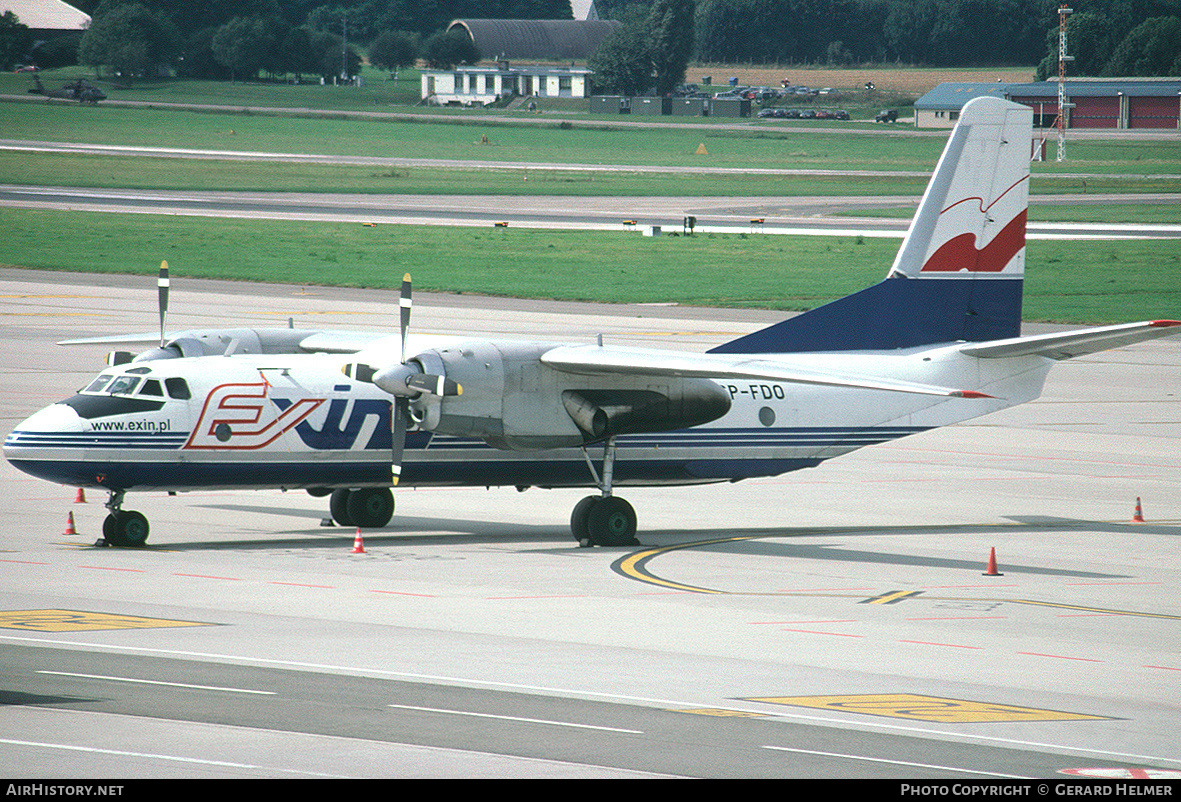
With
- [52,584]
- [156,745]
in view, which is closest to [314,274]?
[52,584]

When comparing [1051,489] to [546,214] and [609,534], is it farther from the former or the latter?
[546,214]

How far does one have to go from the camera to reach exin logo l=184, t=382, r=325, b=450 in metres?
27.3

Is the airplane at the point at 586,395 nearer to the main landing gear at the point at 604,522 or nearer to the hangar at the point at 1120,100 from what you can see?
the main landing gear at the point at 604,522

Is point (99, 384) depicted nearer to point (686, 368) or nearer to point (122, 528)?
point (122, 528)

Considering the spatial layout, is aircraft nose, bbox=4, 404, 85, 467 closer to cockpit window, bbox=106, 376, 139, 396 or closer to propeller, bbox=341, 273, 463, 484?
cockpit window, bbox=106, 376, 139, 396

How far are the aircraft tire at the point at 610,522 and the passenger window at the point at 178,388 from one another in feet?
23.9

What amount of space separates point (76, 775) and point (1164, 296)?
2558 inches

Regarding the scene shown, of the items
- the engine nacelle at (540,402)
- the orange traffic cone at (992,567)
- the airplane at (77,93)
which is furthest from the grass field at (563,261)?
the airplane at (77,93)

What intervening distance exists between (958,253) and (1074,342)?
13.3ft

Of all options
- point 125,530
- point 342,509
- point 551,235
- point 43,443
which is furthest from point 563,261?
point 43,443

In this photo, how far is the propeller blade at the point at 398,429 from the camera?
1072 inches

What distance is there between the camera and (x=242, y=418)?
2752cm

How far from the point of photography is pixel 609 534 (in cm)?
2859

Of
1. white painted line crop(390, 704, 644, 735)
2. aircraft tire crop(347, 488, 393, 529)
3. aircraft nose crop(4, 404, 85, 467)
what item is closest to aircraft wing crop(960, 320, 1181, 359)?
aircraft tire crop(347, 488, 393, 529)
